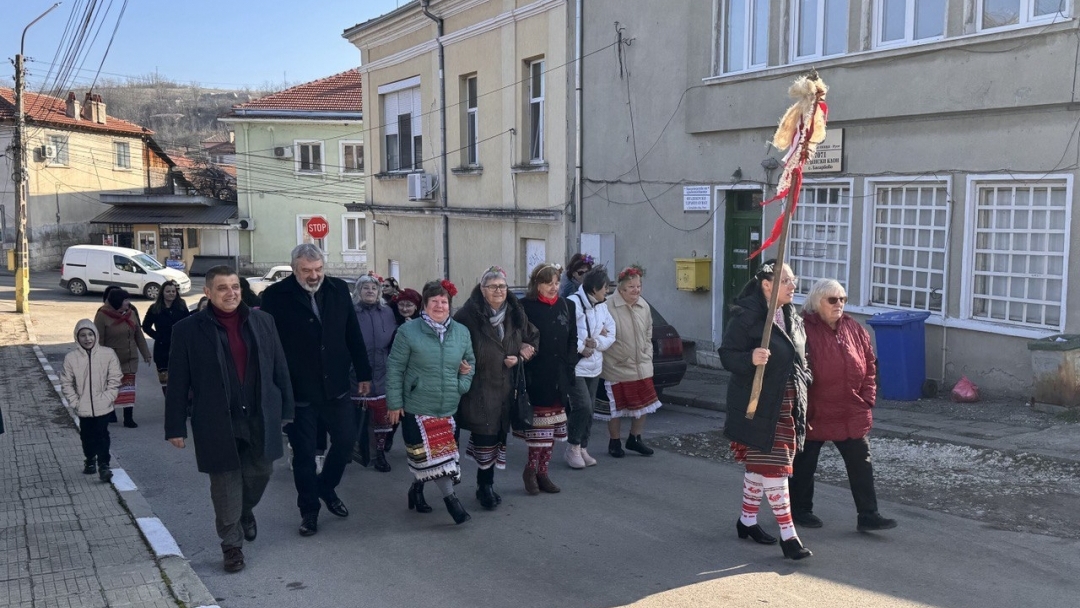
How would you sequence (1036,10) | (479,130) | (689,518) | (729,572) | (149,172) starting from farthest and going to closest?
(149,172)
(479,130)
(1036,10)
(689,518)
(729,572)

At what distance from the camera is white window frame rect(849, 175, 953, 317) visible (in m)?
10.7

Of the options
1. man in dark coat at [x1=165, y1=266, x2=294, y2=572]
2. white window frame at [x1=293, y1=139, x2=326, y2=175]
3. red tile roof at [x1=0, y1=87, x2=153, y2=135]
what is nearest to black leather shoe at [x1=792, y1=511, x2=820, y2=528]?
man in dark coat at [x1=165, y1=266, x2=294, y2=572]

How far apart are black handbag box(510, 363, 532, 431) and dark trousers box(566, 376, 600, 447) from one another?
2.95ft

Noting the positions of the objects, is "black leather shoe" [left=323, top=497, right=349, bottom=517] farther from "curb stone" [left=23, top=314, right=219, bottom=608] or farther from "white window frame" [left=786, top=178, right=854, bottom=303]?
"white window frame" [left=786, top=178, right=854, bottom=303]

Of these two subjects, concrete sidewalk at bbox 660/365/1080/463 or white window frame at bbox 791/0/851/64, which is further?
white window frame at bbox 791/0/851/64

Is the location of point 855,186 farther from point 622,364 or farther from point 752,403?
point 752,403

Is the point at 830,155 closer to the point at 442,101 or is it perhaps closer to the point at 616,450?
the point at 616,450

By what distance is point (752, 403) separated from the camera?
18.4 feet

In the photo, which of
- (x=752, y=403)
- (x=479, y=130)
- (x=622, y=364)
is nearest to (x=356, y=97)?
(x=479, y=130)

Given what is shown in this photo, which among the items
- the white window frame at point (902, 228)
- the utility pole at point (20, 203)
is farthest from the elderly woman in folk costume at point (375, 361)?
the utility pole at point (20, 203)

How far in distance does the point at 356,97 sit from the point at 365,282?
3373 cm

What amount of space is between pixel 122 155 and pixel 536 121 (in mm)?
36010

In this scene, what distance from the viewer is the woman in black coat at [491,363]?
678 centimetres

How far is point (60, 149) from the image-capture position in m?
43.1
